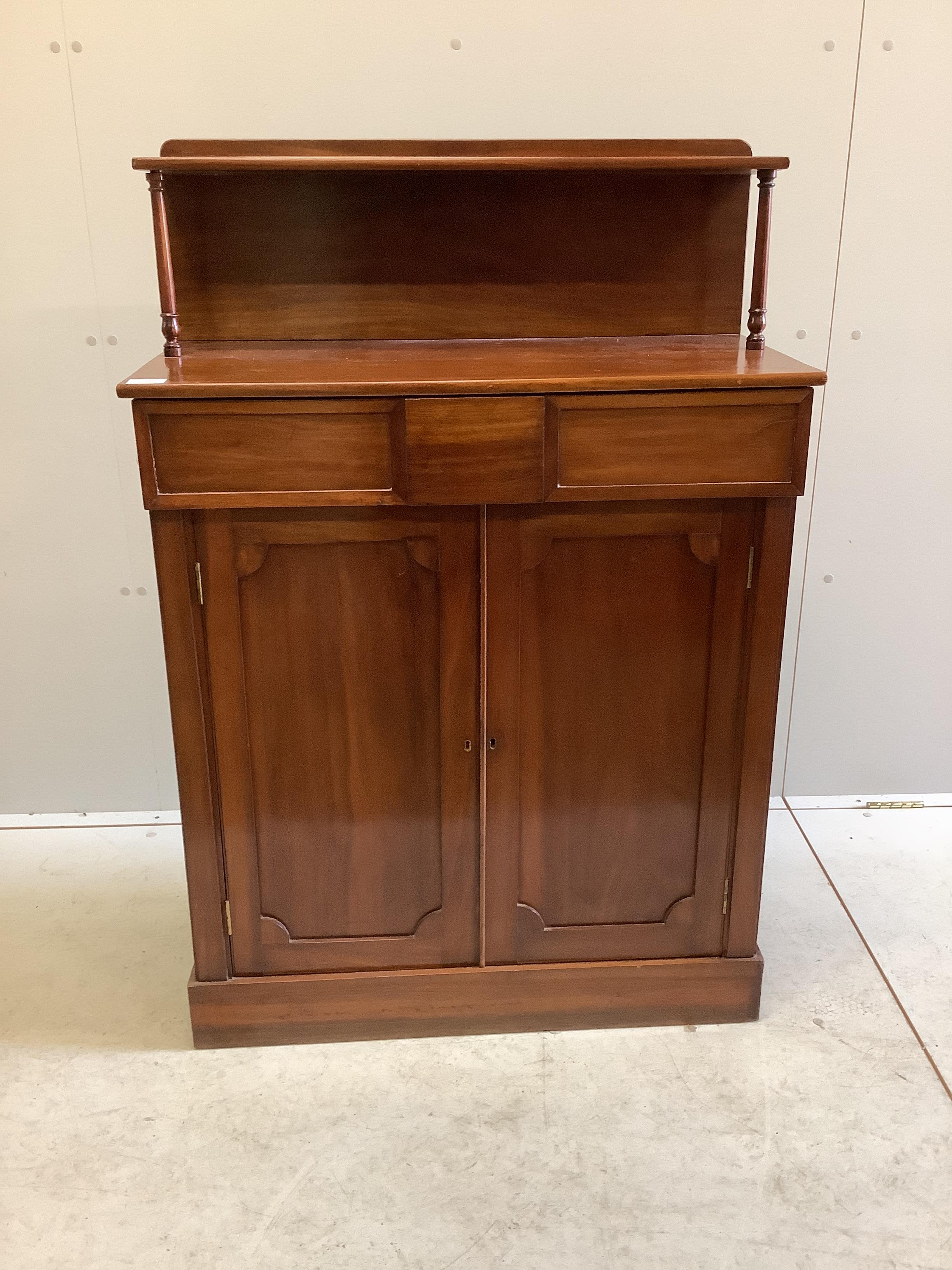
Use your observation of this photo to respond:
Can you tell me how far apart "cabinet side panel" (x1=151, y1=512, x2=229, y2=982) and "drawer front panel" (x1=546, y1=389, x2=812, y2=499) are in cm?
64

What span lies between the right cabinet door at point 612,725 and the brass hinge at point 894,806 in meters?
1.01

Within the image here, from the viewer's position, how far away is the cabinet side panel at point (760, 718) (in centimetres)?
179

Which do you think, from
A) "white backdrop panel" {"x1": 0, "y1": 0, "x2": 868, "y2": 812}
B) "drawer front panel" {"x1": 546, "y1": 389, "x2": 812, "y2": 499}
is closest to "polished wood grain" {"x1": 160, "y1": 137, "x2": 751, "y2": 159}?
"white backdrop panel" {"x1": 0, "y1": 0, "x2": 868, "y2": 812}

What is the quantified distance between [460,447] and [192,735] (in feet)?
2.30

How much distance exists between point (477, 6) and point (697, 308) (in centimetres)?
81

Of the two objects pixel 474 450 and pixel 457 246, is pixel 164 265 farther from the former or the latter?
pixel 474 450

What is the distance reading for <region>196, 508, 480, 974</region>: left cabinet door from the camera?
5.75 feet

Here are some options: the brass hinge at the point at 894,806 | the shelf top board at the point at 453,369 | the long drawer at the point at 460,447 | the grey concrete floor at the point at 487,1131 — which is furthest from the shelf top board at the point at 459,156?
the brass hinge at the point at 894,806

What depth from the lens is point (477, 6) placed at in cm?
217

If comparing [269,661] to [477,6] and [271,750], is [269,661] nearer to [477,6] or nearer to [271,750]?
[271,750]

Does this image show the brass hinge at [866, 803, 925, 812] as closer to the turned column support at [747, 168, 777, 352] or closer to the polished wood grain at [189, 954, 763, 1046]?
the polished wood grain at [189, 954, 763, 1046]

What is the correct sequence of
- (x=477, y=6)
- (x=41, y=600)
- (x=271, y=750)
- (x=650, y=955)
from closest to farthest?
(x=271, y=750)
(x=650, y=955)
(x=477, y=6)
(x=41, y=600)

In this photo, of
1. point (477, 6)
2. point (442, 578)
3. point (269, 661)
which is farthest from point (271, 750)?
point (477, 6)

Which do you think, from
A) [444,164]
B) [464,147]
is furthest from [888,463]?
[444,164]
